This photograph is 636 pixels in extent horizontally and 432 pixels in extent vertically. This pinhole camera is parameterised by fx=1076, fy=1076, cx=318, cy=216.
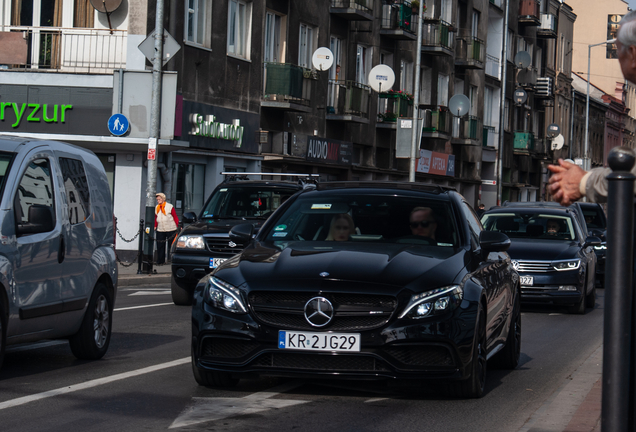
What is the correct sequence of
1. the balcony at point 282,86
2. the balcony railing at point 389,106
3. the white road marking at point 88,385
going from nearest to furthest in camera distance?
the white road marking at point 88,385
the balcony at point 282,86
the balcony railing at point 389,106

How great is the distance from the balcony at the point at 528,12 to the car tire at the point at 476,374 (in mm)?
57288

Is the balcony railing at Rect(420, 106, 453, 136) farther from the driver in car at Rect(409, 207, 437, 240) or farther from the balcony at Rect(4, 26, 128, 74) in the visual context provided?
the driver in car at Rect(409, 207, 437, 240)

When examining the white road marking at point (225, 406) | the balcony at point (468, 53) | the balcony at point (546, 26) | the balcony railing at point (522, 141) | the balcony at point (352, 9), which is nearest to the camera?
the white road marking at point (225, 406)

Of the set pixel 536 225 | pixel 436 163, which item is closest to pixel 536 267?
pixel 536 225

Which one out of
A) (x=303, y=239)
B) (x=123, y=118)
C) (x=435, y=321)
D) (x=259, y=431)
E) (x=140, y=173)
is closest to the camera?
(x=259, y=431)

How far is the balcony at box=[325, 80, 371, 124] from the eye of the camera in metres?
36.6

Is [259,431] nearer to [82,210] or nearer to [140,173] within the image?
[82,210]

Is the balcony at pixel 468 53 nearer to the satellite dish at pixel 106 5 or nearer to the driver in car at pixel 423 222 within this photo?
the satellite dish at pixel 106 5

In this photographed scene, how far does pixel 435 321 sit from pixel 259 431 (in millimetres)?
1415

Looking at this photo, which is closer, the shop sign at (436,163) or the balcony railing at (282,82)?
the balcony railing at (282,82)

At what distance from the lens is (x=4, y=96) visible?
26328 millimetres

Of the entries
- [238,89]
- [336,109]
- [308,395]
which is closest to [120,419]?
[308,395]

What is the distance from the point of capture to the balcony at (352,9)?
36.5m

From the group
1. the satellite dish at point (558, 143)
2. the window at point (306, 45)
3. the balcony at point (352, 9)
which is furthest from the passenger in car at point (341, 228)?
the satellite dish at point (558, 143)
